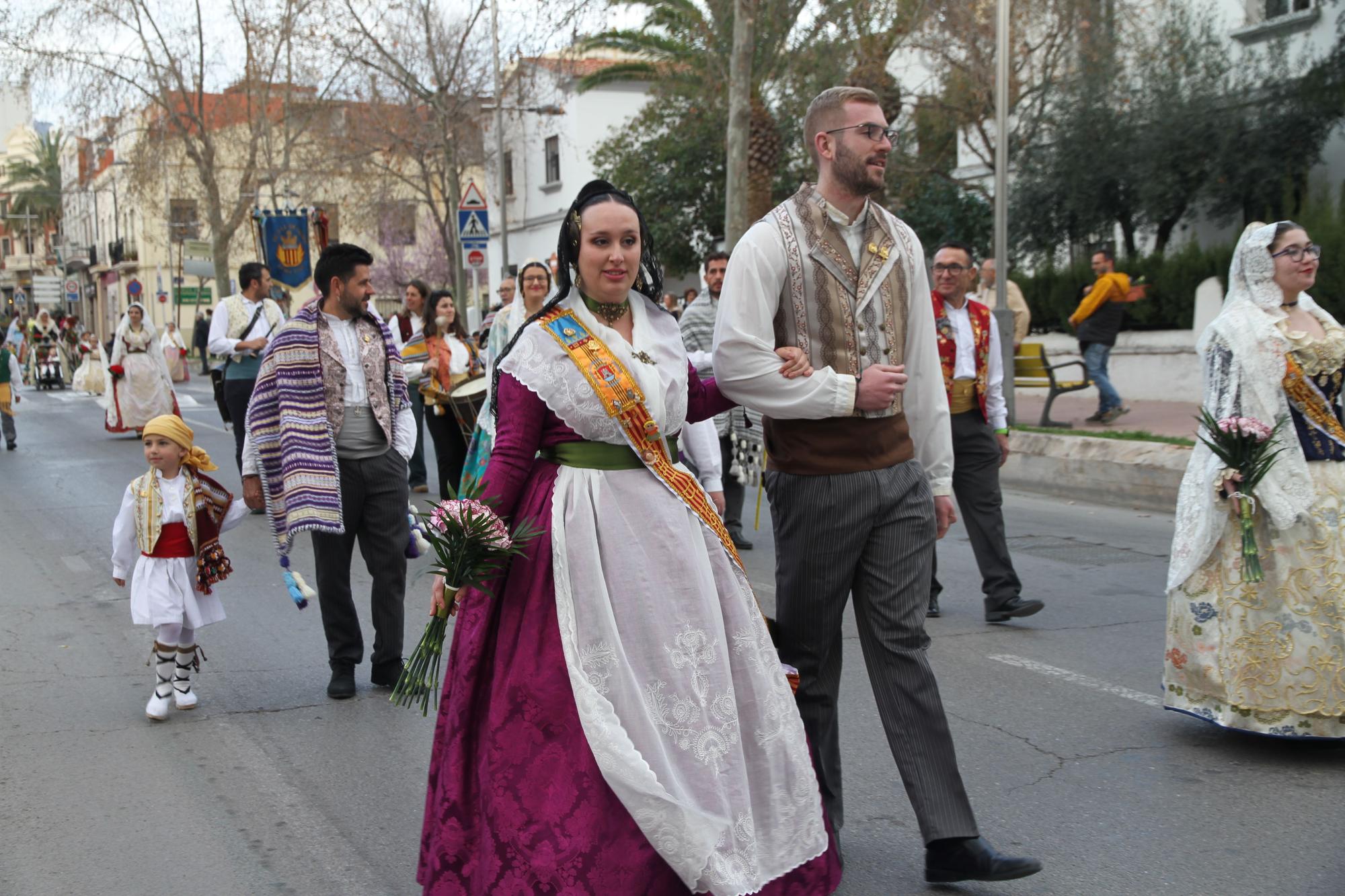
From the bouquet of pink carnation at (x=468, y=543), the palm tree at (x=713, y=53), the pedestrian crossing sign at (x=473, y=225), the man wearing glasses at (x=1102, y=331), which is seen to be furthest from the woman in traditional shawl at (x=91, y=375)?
the bouquet of pink carnation at (x=468, y=543)

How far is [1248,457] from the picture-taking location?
478cm

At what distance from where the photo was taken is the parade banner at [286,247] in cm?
2153

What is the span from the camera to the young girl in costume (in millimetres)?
5660

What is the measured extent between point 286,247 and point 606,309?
1955 centimetres

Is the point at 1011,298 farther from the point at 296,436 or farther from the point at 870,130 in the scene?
the point at 870,130

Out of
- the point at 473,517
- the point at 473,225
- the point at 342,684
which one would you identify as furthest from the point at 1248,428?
the point at 473,225

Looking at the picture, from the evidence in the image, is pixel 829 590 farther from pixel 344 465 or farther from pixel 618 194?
pixel 344 465

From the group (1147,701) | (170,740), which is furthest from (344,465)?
(1147,701)

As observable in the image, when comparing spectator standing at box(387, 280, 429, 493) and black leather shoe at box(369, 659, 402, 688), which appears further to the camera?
spectator standing at box(387, 280, 429, 493)

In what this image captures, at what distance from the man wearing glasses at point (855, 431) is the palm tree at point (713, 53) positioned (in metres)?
15.7

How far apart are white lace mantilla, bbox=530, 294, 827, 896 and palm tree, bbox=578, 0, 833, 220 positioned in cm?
1625

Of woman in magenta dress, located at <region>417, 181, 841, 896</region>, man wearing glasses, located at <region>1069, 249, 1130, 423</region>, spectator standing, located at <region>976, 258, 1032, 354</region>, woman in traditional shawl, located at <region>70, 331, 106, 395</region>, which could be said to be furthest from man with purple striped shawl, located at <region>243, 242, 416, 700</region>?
woman in traditional shawl, located at <region>70, 331, 106, 395</region>

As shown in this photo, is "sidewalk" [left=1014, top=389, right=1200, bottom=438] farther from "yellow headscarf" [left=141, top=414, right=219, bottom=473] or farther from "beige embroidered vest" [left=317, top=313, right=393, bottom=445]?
"yellow headscarf" [left=141, top=414, right=219, bottom=473]

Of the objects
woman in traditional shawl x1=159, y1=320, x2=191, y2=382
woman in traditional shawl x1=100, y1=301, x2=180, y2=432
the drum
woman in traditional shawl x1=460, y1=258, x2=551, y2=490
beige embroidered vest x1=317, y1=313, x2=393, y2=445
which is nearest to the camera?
beige embroidered vest x1=317, y1=313, x2=393, y2=445
